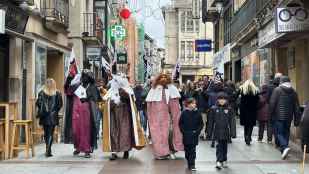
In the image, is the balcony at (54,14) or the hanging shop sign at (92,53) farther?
the hanging shop sign at (92,53)

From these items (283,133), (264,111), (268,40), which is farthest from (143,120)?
(283,133)

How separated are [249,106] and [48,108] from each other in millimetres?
5433

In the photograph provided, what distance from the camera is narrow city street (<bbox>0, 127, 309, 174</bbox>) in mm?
11906

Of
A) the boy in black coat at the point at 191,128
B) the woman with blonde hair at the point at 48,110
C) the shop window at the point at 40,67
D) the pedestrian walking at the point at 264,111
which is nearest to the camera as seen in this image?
the boy in black coat at the point at 191,128

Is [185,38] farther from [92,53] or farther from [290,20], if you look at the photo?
[290,20]

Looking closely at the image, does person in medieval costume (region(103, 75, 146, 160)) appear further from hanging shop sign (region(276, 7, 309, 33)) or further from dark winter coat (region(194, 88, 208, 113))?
dark winter coat (region(194, 88, 208, 113))

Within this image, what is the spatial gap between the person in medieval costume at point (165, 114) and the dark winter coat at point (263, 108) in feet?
12.5

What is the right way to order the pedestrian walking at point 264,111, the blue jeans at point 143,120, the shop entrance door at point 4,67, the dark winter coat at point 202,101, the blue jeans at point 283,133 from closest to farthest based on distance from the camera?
the blue jeans at point 283,133
the shop entrance door at point 4,67
the pedestrian walking at point 264,111
the dark winter coat at point 202,101
the blue jeans at point 143,120

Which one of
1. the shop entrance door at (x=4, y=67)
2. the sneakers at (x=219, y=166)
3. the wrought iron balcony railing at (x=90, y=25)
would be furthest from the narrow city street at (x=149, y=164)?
the wrought iron balcony railing at (x=90, y=25)

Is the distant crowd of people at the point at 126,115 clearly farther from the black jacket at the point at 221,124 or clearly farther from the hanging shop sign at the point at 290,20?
the hanging shop sign at the point at 290,20

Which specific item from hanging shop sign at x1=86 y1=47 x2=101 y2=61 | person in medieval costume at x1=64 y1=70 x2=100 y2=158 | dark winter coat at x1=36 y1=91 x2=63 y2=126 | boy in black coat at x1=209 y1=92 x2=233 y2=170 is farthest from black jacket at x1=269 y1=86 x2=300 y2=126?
hanging shop sign at x1=86 y1=47 x2=101 y2=61

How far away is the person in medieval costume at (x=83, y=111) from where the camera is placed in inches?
562

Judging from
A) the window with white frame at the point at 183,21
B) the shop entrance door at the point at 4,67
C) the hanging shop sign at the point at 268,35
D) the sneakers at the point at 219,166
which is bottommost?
the sneakers at the point at 219,166

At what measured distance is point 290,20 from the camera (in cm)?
1583
